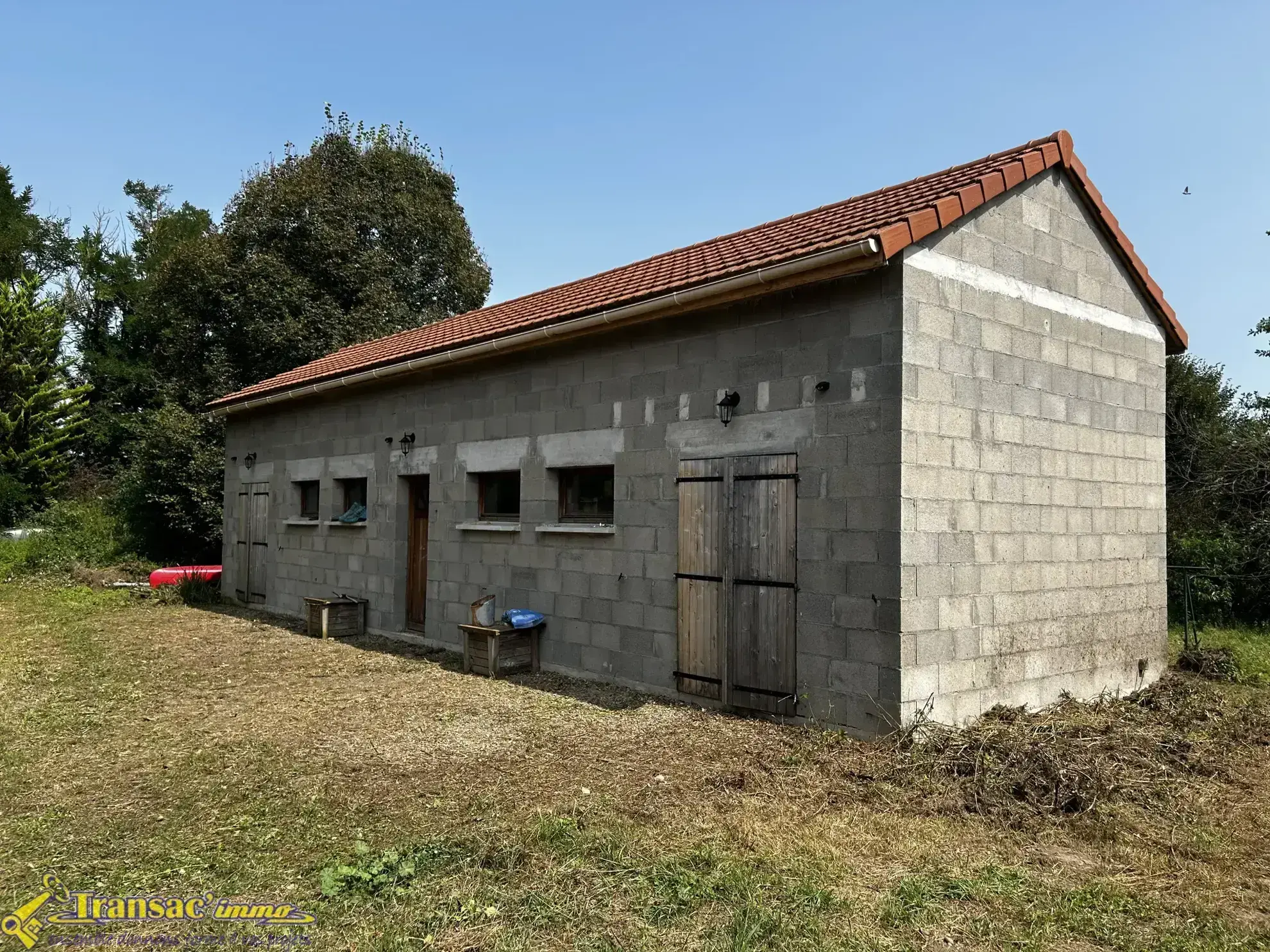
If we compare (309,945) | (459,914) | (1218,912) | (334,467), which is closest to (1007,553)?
(1218,912)

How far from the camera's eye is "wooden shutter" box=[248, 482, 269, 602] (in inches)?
564

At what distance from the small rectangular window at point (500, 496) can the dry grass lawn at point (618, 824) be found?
8.29ft

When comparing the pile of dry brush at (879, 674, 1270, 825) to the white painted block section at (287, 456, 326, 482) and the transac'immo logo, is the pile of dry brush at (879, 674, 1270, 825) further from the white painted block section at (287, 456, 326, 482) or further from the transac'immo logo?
the white painted block section at (287, 456, 326, 482)

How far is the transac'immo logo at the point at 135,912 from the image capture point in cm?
354

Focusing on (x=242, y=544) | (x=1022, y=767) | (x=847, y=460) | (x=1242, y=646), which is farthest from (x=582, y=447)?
(x=242, y=544)

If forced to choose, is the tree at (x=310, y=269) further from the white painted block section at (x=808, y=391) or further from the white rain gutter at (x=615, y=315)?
the white painted block section at (x=808, y=391)

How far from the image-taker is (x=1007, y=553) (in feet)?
23.0

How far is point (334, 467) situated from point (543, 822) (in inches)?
356

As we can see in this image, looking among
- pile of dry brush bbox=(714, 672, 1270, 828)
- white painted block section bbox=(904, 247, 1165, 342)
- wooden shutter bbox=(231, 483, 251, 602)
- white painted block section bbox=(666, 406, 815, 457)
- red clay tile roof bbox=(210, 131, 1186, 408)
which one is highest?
red clay tile roof bbox=(210, 131, 1186, 408)

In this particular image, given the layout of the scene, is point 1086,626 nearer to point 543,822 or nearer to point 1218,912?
point 1218,912

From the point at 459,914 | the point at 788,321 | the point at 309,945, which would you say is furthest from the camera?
the point at 788,321

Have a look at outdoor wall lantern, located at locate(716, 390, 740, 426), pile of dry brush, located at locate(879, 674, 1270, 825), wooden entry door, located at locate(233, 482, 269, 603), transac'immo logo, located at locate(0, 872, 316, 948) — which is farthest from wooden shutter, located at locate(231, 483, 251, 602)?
pile of dry brush, located at locate(879, 674, 1270, 825)

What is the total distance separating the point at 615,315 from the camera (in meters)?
7.83

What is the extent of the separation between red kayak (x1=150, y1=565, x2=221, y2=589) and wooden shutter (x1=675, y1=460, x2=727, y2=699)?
38.9 feet
